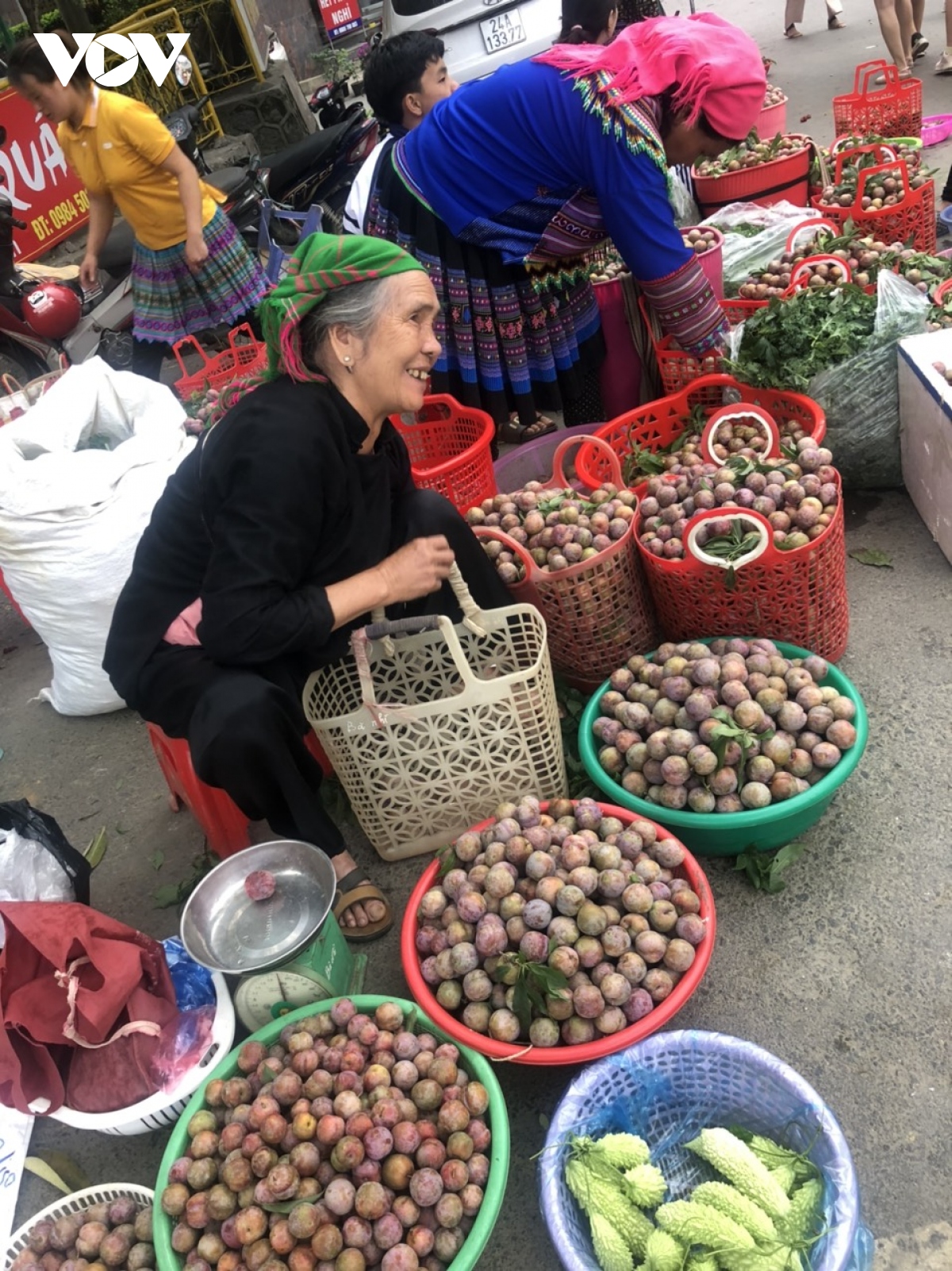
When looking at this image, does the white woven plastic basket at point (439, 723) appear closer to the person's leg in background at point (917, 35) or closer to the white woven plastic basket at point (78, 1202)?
the white woven plastic basket at point (78, 1202)

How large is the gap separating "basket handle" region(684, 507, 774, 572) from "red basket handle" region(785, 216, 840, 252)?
1789 millimetres

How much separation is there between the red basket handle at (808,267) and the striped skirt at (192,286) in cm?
256

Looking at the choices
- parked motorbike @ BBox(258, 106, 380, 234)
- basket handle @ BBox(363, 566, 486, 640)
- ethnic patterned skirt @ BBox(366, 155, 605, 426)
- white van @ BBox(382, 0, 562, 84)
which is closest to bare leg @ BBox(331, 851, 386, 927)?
basket handle @ BBox(363, 566, 486, 640)

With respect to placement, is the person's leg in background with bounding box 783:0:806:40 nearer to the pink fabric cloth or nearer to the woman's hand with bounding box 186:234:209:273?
the woman's hand with bounding box 186:234:209:273

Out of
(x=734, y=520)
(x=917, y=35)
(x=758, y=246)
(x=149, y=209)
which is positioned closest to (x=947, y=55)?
(x=917, y=35)

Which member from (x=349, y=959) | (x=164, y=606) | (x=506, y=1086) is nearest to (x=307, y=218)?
(x=164, y=606)

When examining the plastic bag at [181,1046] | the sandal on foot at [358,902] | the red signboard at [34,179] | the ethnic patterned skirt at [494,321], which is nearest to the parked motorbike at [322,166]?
the red signboard at [34,179]

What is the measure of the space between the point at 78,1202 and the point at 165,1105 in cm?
20

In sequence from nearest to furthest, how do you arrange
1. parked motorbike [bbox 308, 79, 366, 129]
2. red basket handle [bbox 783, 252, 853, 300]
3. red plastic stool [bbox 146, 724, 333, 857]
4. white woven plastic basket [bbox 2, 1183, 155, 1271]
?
white woven plastic basket [bbox 2, 1183, 155, 1271], red plastic stool [bbox 146, 724, 333, 857], red basket handle [bbox 783, 252, 853, 300], parked motorbike [bbox 308, 79, 366, 129]

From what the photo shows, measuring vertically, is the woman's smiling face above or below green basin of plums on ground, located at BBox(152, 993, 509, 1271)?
above

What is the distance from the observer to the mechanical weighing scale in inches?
68.9

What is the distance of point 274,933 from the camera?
6.01ft

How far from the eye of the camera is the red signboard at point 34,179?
6.46 meters

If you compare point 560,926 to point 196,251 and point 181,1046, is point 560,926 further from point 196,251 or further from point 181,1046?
point 196,251
